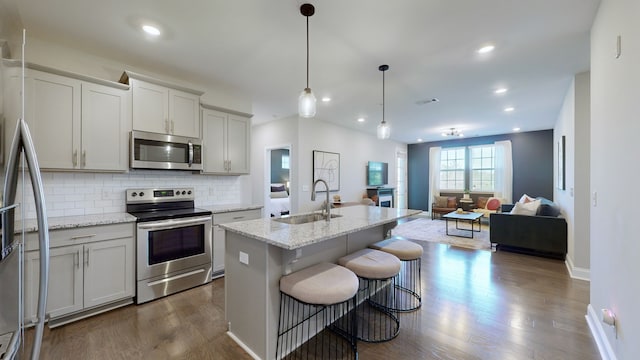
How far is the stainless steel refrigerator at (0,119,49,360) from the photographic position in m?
0.79

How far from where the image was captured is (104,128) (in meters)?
2.64

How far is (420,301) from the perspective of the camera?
261 centimetres

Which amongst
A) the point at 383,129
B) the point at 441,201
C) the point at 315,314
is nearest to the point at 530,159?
the point at 441,201

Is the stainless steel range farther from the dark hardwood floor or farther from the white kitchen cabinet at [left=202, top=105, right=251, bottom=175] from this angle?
the white kitchen cabinet at [left=202, top=105, right=251, bottom=175]

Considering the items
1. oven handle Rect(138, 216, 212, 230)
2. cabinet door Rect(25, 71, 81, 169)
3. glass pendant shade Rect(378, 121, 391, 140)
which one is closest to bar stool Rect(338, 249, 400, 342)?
glass pendant shade Rect(378, 121, 391, 140)

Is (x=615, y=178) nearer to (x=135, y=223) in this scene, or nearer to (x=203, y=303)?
(x=203, y=303)

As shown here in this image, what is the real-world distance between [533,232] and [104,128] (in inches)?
242

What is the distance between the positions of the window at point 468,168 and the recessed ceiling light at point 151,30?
8.60 metres

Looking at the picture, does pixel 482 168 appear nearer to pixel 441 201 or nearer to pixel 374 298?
pixel 441 201

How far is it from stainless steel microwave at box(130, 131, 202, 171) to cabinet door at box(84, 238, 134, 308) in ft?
2.90

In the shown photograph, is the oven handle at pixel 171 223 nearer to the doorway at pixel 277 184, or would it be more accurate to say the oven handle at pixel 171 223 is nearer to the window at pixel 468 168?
the doorway at pixel 277 184

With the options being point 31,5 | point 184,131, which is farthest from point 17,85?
point 184,131

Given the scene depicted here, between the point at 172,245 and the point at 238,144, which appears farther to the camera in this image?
the point at 238,144

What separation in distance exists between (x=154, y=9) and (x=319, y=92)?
2.34m
